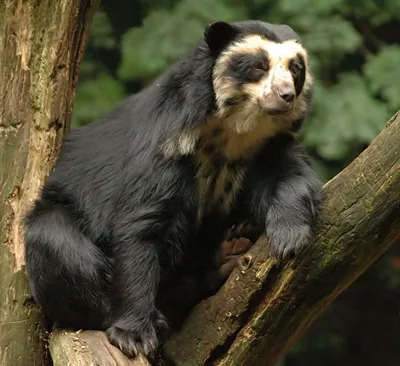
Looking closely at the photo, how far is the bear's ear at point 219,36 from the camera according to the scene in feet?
13.3

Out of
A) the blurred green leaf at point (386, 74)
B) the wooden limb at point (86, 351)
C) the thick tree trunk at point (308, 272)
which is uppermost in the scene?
Answer: the blurred green leaf at point (386, 74)

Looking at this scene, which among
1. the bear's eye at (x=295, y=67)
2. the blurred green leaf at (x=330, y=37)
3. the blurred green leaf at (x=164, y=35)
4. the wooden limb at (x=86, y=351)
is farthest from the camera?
the blurred green leaf at (x=330, y=37)

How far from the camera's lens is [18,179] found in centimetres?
439

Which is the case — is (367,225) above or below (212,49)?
below

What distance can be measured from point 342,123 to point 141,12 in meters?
1.84

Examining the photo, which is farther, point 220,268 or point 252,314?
point 220,268

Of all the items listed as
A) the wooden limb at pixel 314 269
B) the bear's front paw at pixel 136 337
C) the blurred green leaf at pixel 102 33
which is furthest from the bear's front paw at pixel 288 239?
the blurred green leaf at pixel 102 33

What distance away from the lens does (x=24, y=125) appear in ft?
14.5

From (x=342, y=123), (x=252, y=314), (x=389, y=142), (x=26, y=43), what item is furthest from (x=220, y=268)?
(x=342, y=123)

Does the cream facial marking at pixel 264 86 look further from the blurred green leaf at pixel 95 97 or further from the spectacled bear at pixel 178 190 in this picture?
the blurred green leaf at pixel 95 97

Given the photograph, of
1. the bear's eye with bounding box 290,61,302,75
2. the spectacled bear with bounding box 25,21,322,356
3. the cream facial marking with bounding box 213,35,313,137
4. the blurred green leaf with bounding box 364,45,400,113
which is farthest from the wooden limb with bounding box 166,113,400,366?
the blurred green leaf with bounding box 364,45,400,113

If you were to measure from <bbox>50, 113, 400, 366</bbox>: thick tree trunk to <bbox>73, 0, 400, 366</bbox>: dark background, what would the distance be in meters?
2.56

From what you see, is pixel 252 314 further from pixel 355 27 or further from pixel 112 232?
pixel 355 27

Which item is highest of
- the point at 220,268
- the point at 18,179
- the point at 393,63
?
the point at 393,63
